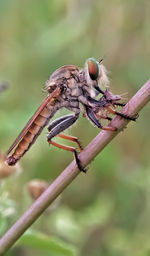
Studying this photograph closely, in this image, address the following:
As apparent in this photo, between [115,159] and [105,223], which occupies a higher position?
[115,159]

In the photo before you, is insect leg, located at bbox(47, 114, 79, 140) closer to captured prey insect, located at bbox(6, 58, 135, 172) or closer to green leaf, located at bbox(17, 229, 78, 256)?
captured prey insect, located at bbox(6, 58, 135, 172)

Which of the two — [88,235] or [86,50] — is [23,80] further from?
[88,235]

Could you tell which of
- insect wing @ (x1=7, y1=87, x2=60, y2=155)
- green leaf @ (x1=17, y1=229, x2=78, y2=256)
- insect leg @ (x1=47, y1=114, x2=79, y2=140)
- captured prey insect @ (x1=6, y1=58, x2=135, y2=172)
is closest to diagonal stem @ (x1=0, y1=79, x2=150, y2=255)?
green leaf @ (x1=17, y1=229, x2=78, y2=256)

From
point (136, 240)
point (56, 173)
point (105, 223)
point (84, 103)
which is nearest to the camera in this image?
point (84, 103)

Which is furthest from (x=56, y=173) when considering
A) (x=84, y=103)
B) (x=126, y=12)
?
(x=84, y=103)

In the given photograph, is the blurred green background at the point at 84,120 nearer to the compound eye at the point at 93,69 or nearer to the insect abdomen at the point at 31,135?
the insect abdomen at the point at 31,135

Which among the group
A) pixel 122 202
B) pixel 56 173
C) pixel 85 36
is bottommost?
pixel 122 202
